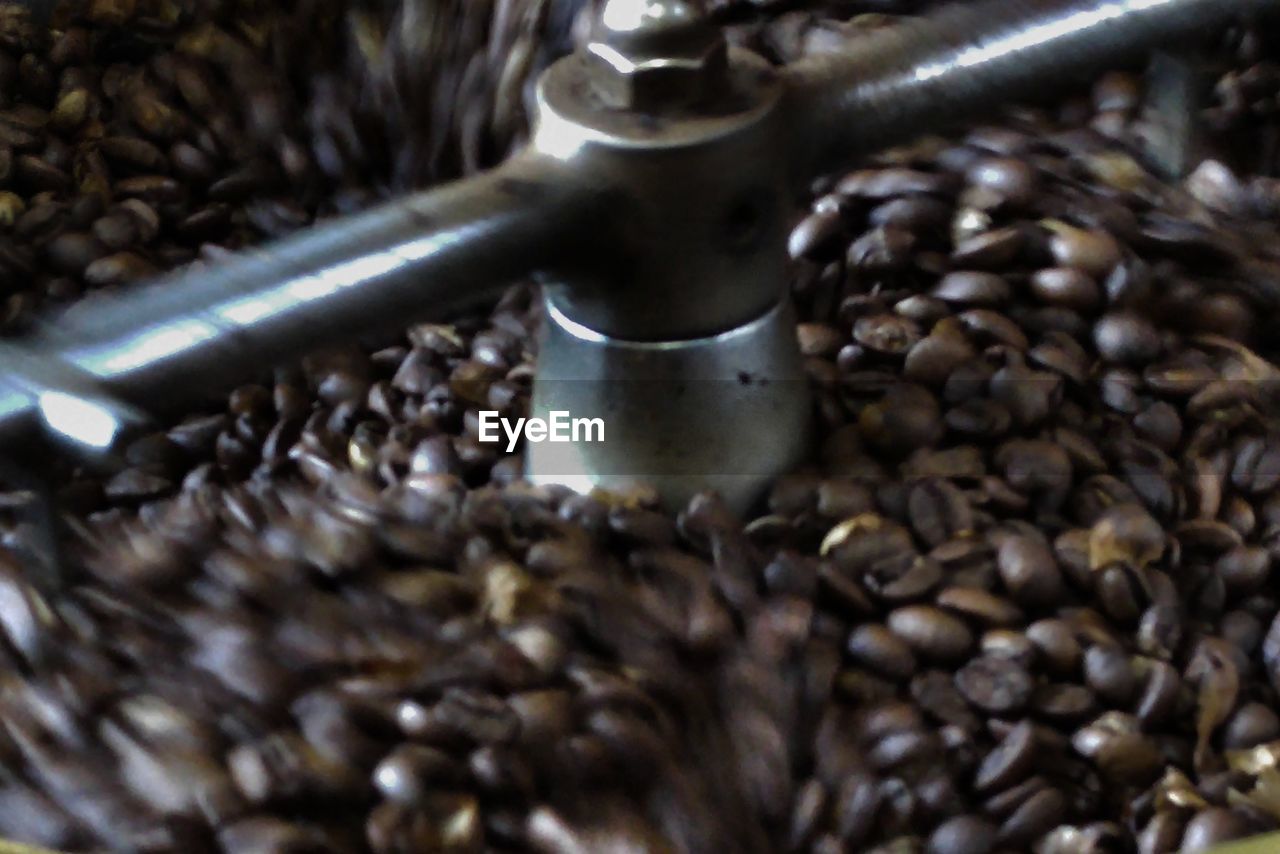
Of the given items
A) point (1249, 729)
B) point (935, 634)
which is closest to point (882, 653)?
point (935, 634)

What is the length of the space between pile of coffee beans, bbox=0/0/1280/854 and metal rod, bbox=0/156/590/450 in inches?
2.4

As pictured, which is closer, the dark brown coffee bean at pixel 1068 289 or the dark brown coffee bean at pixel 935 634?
the dark brown coffee bean at pixel 935 634

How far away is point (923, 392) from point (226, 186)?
371 millimetres

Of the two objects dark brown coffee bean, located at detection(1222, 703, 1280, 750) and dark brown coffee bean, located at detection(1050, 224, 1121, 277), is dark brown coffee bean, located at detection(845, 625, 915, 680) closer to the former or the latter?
dark brown coffee bean, located at detection(1222, 703, 1280, 750)

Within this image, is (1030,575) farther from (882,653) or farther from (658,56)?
(658,56)

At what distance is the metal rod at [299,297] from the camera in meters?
0.44

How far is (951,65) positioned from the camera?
0.57m

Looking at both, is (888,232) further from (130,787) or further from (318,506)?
(130,787)

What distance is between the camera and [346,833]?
400 mm

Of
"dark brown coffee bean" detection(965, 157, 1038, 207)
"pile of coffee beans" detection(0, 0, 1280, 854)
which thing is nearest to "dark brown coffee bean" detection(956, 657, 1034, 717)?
"pile of coffee beans" detection(0, 0, 1280, 854)

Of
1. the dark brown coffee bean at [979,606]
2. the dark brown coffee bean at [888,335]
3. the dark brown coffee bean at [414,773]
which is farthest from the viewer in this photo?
the dark brown coffee bean at [888,335]

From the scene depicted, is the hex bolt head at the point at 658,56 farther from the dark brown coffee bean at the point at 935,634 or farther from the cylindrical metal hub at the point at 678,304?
the dark brown coffee bean at the point at 935,634

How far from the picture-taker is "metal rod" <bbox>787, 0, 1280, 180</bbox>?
549 millimetres

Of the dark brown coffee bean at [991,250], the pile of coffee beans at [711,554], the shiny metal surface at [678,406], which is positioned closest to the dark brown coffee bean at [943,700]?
the pile of coffee beans at [711,554]
